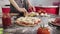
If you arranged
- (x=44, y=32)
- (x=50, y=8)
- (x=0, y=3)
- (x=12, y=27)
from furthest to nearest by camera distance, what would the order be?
(x=50, y=8)
(x=0, y=3)
(x=12, y=27)
(x=44, y=32)

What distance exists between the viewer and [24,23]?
4.43ft

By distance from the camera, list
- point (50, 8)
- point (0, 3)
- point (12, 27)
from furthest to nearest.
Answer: point (50, 8), point (0, 3), point (12, 27)

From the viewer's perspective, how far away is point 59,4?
10.8 feet

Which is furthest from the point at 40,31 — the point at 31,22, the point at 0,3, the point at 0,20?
the point at 0,3

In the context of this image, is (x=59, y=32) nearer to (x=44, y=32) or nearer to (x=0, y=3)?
(x=44, y=32)

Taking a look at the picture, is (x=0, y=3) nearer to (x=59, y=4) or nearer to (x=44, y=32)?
(x=59, y=4)

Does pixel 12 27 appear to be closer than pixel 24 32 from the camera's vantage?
No

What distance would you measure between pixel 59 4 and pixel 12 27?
219cm

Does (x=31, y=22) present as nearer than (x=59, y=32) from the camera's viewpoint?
No

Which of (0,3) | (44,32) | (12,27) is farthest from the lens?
(0,3)

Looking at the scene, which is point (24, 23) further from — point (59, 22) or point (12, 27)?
point (59, 22)

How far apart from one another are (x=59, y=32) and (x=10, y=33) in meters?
0.37

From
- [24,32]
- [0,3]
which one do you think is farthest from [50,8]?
[24,32]

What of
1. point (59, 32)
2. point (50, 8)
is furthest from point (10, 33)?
point (50, 8)
